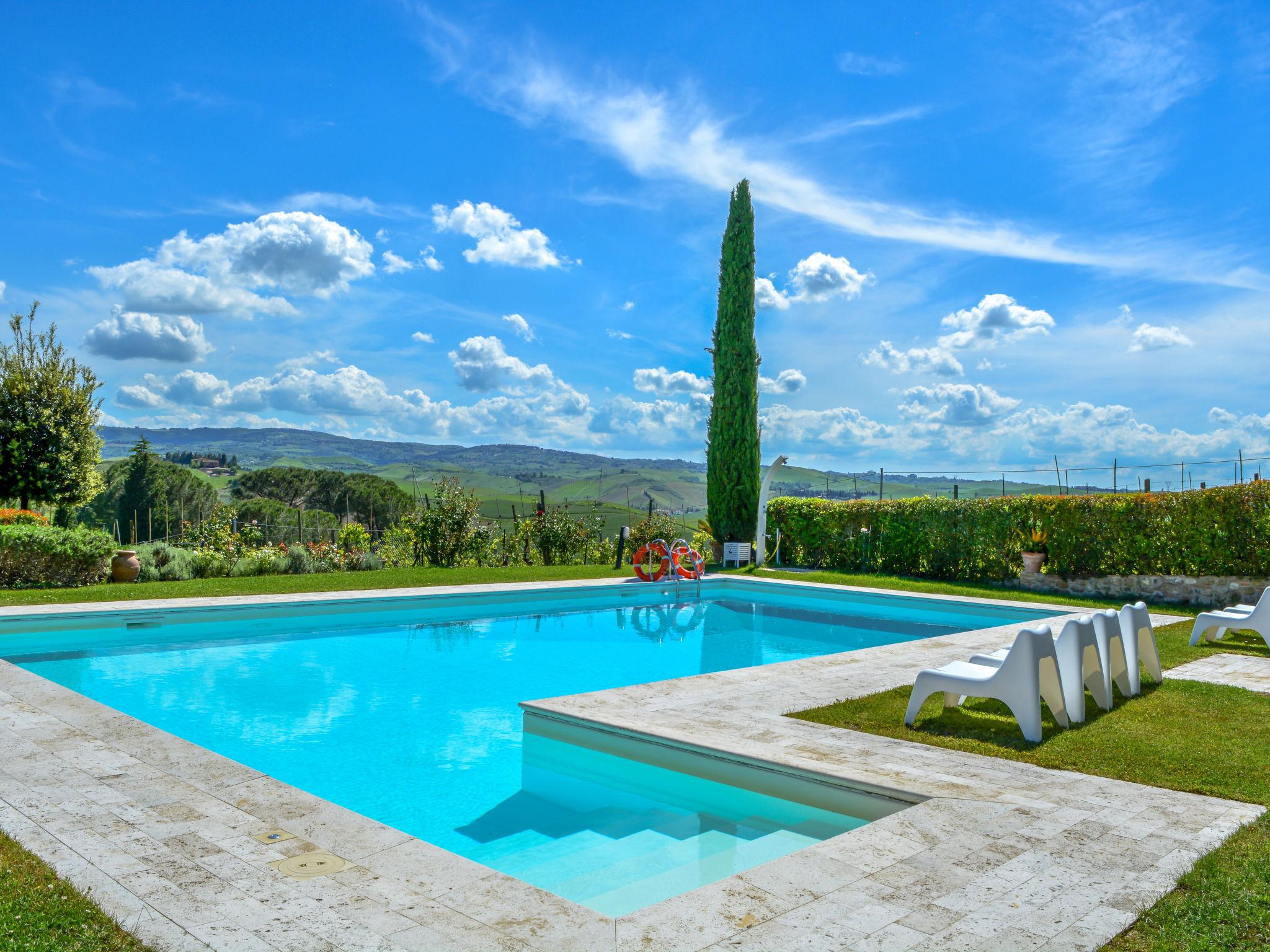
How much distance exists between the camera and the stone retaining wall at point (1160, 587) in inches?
427

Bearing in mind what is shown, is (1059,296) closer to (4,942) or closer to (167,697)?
(167,697)

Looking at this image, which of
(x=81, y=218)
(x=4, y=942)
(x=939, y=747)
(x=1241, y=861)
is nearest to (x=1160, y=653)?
(x=939, y=747)

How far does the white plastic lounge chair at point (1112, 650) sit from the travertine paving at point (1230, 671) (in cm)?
93

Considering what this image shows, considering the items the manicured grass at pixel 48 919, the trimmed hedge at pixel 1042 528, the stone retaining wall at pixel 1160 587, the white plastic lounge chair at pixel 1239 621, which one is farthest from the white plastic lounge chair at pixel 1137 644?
the trimmed hedge at pixel 1042 528

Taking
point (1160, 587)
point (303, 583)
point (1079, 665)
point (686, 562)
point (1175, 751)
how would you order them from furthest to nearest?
1. point (686, 562)
2. point (303, 583)
3. point (1160, 587)
4. point (1079, 665)
5. point (1175, 751)

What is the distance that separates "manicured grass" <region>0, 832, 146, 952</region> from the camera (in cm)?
221

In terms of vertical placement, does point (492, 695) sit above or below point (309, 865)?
below

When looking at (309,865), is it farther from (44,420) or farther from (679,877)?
(44,420)

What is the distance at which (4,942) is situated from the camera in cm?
221

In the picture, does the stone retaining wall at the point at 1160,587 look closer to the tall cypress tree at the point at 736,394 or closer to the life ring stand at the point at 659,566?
the life ring stand at the point at 659,566

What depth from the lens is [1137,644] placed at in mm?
5926

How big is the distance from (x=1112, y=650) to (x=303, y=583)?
10183 millimetres

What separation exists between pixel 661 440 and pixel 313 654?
1902 centimetres

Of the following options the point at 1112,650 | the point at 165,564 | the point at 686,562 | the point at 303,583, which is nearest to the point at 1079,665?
the point at 1112,650
